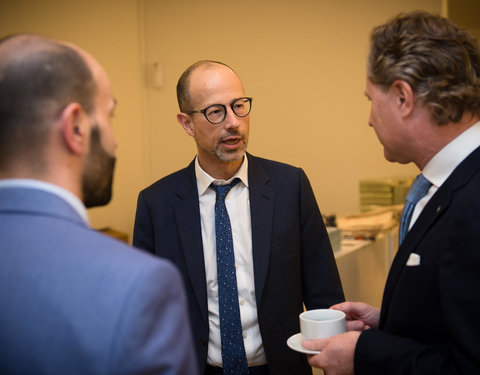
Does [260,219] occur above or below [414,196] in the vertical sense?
below

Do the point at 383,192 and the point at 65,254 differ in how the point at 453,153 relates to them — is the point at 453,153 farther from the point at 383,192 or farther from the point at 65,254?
the point at 383,192

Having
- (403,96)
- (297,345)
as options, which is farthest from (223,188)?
(403,96)

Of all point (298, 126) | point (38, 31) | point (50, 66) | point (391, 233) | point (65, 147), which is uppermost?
point (38, 31)

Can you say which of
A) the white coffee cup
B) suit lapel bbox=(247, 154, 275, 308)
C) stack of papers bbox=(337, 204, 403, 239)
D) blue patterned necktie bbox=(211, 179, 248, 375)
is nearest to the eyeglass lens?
suit lapel bbox=(247, 154, 275, 308)

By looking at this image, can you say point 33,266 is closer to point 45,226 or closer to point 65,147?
point 45,226

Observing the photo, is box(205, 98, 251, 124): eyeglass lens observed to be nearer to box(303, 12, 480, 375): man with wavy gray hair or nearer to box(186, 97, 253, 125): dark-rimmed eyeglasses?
box(186, 97, 253, 125): dark-rimmed eyeglasses

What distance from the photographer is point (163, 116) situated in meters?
5.58

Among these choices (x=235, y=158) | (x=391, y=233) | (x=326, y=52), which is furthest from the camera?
(x=326, y=52)

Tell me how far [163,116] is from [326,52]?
173 cm

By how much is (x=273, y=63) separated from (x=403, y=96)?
3913 mm

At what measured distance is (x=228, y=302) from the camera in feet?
6.35

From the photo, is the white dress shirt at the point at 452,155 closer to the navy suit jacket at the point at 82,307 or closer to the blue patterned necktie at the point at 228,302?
the navy suit jacket at the point at 82,307

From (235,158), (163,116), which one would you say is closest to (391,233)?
(235,158)

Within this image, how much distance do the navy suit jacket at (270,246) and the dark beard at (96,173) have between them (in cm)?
98
